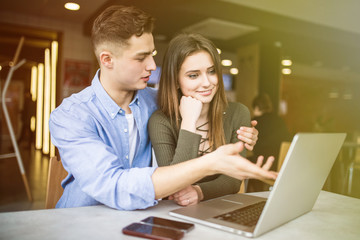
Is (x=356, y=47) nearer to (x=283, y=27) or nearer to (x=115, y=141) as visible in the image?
(x=283, y=27)

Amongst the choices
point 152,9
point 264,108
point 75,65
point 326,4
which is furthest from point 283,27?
point 75,65

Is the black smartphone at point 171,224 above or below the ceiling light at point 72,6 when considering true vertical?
below

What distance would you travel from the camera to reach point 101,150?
1.02 m

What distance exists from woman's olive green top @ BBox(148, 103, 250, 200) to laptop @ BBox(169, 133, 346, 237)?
0.20 meters

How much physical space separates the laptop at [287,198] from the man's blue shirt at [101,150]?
15 cm

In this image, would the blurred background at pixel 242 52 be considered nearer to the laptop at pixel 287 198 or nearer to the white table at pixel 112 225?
the white table at pixel 112 225

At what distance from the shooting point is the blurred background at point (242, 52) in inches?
165

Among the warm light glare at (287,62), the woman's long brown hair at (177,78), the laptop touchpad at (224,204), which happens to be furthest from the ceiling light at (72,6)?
the warm light glare at (287,62)

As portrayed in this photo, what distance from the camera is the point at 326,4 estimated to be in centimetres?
481

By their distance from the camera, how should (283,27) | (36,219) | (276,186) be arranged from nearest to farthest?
(276,186) < (36,219) < (283,27)

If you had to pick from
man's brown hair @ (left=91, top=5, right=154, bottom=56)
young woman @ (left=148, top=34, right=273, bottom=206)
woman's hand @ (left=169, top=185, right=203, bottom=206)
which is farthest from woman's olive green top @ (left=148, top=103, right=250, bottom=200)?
man's brown hair @ (left=91, top=5, right=154, bottom=56)

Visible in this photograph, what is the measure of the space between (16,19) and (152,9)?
2.04m

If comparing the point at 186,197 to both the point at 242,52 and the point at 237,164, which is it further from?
the point at 242,52

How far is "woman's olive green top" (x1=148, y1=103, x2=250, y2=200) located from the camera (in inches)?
45.9
